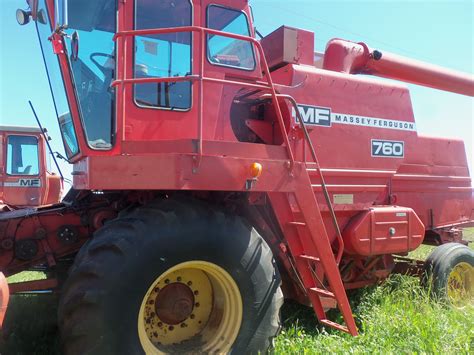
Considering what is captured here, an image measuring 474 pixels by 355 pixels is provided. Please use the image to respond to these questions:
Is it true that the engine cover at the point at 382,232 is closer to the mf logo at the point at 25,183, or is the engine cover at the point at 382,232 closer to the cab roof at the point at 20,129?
the mf logo at the point at 25,183

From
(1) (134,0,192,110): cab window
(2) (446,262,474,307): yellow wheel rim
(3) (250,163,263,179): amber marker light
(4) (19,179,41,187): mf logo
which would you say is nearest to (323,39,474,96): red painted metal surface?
(1) (134,0,192,110): cab window

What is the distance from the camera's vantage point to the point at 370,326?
12.6ft

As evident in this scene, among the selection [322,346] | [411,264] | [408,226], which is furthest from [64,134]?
[411,264]

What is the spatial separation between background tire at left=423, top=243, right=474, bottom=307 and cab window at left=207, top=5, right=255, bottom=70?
3.05 meters

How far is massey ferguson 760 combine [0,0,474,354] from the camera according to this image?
272 cm

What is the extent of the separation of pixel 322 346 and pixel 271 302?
73 cm

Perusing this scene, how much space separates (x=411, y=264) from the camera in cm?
504

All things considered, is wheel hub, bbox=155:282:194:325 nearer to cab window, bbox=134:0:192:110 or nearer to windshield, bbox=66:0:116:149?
windshield, bbox=66:0:116:149

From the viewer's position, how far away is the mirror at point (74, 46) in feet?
9.55

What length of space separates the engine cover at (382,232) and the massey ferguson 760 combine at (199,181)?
15 mm

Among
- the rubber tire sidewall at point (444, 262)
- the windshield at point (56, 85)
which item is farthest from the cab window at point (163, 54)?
the rubber tire sidewall at point (444, 262)

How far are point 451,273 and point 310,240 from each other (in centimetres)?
255

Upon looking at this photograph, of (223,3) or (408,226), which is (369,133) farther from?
(223,3)

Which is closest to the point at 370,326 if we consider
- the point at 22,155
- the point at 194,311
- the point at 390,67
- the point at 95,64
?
the point at 194,311
